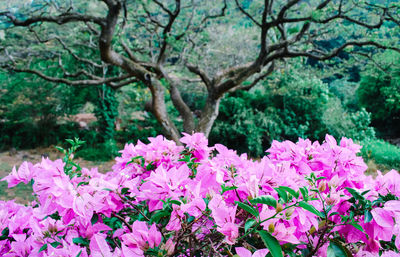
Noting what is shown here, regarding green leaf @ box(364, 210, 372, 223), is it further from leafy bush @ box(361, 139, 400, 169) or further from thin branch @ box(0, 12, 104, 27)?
leafy bush @ box(361, 139, 400, 169)

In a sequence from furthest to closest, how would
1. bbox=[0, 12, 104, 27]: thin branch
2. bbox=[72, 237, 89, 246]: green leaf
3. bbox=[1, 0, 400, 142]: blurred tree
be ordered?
1. bbox=[1, 0, 400, 142]: blurred tree
2. bbox=[0, 12, 104, 27]: thin branch
3. bbox=[72, 237, 89, 246]: green leaf

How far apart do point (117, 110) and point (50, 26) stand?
13.8 ft

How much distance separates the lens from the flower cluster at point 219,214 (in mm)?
690

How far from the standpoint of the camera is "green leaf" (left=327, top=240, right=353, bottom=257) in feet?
2.23

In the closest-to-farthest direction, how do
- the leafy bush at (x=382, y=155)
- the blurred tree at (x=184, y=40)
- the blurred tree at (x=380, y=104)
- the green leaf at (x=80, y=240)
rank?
1. the green leaf at (x=80, y=240)
2. the blurred tree at (x=184, y=40)
3. the leafy bush at (x=382, y=155)
4. the blurred tree at (x=380, y=104)

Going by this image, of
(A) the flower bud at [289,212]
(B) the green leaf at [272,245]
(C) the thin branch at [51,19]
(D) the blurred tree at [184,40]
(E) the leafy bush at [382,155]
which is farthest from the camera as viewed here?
(E) the leafy bush at [382,155]

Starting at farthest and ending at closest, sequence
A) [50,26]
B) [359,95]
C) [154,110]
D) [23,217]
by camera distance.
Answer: [359,95]
[50,26]
[154,110]
[23,217]

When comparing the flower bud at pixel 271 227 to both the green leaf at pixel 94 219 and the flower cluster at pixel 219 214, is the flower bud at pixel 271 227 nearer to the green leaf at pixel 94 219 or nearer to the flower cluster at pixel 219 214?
the flower cluster at pixel 219 214

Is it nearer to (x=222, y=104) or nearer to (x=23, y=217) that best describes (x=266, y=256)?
(x=23, y=217)

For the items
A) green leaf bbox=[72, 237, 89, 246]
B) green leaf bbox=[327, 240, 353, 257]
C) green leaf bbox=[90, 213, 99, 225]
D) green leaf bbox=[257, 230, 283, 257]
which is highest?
green leaf bbox=[257, 230, 283, 257]

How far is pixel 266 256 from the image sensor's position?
644 millimetres

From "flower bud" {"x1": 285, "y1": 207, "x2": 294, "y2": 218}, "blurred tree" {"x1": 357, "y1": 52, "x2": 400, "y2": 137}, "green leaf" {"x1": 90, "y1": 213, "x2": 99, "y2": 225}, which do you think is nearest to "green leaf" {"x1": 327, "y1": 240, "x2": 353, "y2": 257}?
"flower bud" {"x1": 285, "y1": 207, "x2": 294, "y2": 218}

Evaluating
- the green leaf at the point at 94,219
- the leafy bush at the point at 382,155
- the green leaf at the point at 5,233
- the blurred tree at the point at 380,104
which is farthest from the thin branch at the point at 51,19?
the blurred tree at the point at 380,104

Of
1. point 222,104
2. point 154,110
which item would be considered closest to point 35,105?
point 154,110
